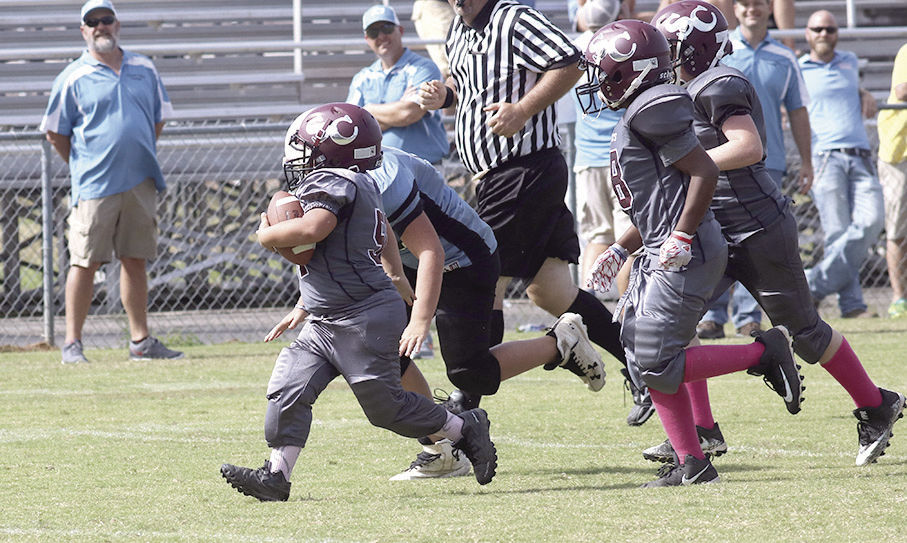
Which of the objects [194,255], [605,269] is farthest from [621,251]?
[194,255]

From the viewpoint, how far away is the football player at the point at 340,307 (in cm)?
419

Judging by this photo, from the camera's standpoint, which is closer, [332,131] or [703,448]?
[332,131]

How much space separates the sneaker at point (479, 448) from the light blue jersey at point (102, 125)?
15.4 feet

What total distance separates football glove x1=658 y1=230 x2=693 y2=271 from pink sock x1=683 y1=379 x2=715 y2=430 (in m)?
0.85

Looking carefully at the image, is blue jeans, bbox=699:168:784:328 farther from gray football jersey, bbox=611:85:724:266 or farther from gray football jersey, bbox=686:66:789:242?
gray football jersey, bbox=611:85:724:266

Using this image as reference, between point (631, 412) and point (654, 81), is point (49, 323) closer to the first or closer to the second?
point (631, 412)

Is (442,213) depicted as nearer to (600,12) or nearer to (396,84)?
(396,84)

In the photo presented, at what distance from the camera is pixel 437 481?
4652 millimetres

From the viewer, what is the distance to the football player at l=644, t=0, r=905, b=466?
4602 millimetres

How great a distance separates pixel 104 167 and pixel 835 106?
5.01 m

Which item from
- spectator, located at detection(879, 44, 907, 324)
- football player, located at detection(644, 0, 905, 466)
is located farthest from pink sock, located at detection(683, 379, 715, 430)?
spectator, located at detection(879, 44, 907, 324)

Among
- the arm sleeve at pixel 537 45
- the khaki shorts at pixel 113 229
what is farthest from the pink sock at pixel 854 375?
the khaki shorts at pixel 113 229

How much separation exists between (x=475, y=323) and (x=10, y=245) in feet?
25.4

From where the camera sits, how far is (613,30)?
4.32 metres
